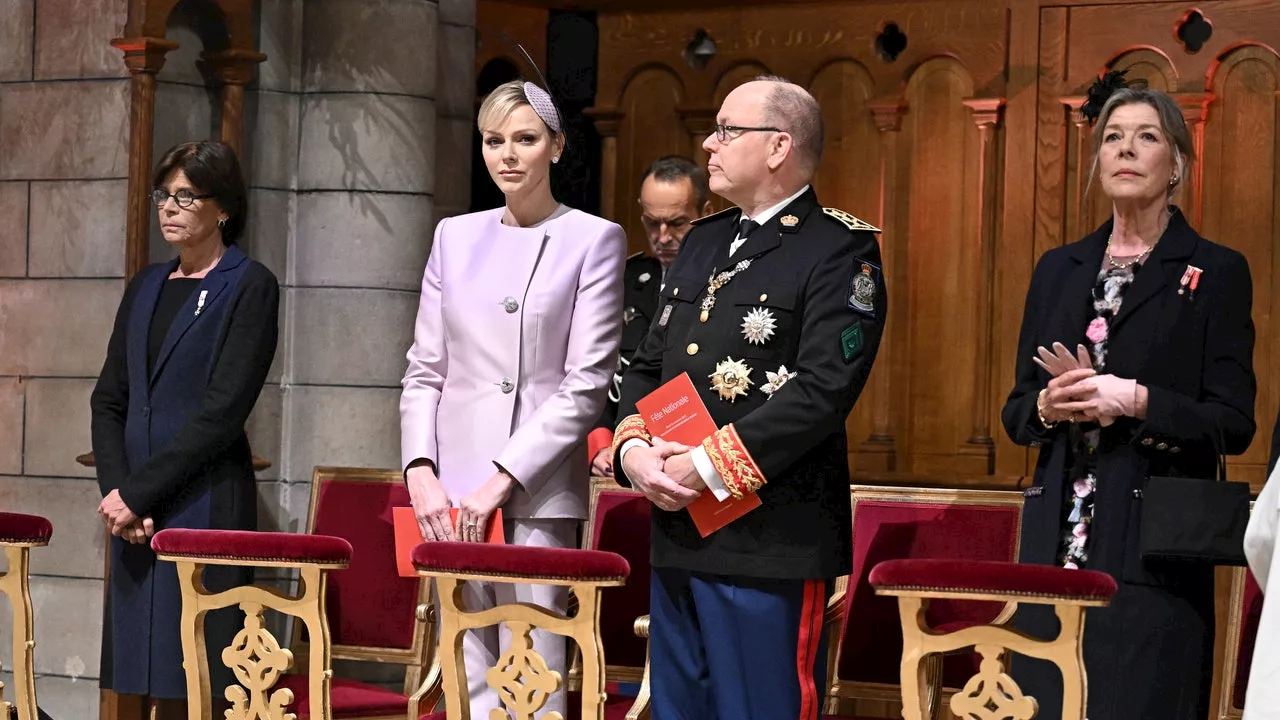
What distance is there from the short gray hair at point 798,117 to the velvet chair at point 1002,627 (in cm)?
84

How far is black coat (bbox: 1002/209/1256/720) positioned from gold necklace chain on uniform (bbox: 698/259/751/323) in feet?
2.06

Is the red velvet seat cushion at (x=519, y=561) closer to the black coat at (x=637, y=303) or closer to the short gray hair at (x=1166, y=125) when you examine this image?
the short gray hair at (x=1166, y=125)

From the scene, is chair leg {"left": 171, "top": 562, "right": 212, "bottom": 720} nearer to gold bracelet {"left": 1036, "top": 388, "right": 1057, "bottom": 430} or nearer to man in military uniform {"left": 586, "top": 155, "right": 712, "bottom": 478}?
man in military uniform {"left": 586, "top": 155, "right": 712, "bottom": 478}

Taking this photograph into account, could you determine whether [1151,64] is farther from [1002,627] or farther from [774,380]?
[1002,627]

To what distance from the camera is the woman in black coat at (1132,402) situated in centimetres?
337

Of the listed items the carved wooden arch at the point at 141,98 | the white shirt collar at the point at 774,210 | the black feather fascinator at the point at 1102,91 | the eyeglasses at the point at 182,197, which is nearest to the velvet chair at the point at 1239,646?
the black feather fascinator at the point at 1102,91

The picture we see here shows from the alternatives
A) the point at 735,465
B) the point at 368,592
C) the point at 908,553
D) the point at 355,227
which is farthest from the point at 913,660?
the point at 355,227

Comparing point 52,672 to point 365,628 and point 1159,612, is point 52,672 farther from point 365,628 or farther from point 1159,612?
point 1159,612

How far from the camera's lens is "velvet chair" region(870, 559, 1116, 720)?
3010 mm

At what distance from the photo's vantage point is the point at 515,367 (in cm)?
376

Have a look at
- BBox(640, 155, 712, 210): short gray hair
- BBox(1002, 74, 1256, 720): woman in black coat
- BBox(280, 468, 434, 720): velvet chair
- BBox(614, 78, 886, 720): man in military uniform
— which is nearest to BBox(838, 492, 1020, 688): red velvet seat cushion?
BBox(1002, 74, 1256, 720): woman in black coat

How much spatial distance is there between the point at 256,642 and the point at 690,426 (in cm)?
97

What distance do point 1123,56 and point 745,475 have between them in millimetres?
2881

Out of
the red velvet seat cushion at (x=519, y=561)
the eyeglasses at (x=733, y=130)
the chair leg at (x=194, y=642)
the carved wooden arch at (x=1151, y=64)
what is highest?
the carved wooden arch at (x=1151, y=64)
